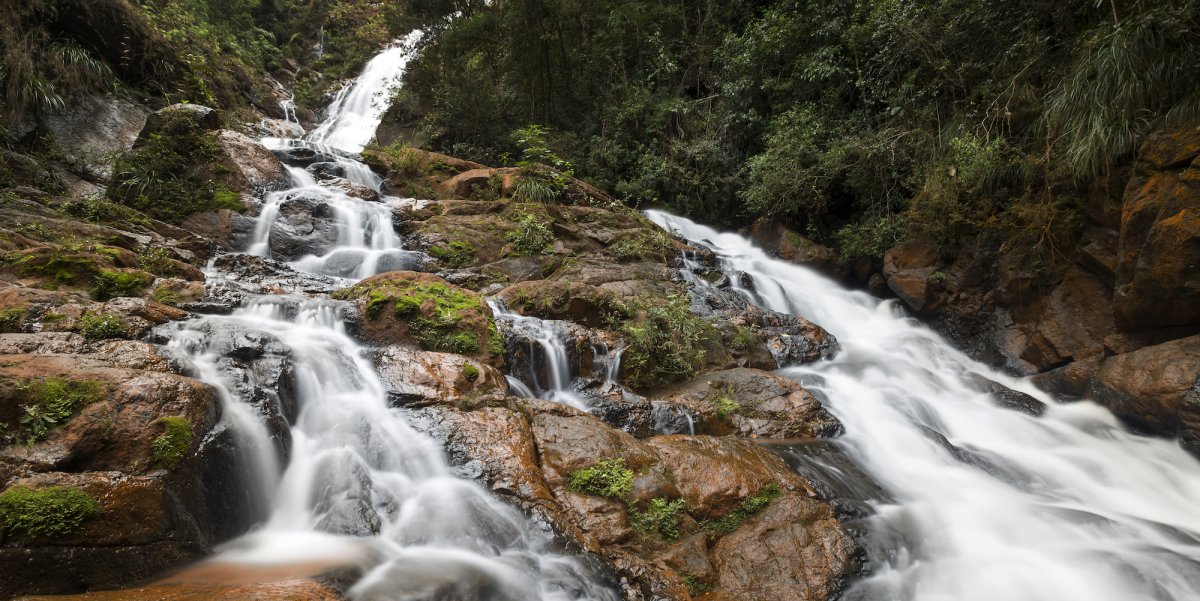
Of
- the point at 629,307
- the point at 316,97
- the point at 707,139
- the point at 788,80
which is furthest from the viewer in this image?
the point at 316,97

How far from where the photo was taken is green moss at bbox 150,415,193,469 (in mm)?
3238

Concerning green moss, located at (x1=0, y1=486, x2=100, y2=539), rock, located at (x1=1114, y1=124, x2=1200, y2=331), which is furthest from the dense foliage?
green moss, located at (x1=0, y1=486, x2=100, y2=539)

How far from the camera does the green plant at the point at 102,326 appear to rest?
4.43 metres

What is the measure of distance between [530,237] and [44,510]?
783 cm

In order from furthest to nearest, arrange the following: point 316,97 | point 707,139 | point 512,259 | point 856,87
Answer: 1. point 316,97
2. point 707,139
3. point 856,87
4. point 512,259

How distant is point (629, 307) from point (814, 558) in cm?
450

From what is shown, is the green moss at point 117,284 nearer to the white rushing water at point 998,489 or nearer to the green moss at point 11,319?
the green moss at point 11,319

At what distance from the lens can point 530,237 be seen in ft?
32.9

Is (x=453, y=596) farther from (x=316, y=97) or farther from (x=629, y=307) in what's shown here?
(x=316, y=97)

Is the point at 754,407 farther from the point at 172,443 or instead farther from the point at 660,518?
the point at 172,443

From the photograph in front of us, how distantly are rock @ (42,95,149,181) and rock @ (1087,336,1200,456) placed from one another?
51.7 feet

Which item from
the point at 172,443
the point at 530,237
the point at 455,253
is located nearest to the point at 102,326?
the point at 172,443

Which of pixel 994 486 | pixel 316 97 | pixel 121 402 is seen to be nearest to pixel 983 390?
pixel 994 486

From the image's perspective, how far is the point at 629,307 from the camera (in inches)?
313
